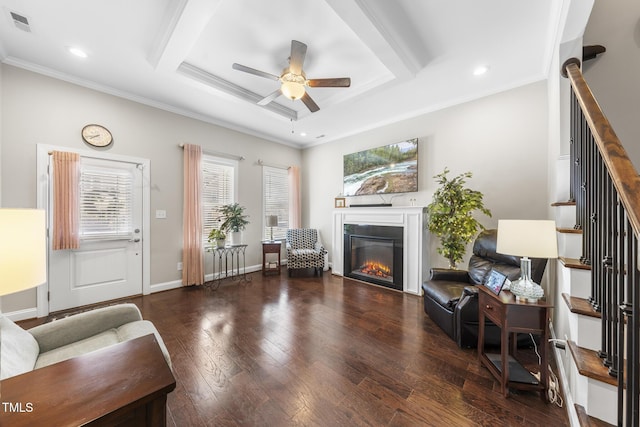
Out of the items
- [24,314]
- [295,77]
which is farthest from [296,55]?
[24,314]

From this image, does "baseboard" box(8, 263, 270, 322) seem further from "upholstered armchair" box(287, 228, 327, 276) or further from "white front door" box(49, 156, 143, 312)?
"upholstered armchair" box(287, 228, 327, 276)

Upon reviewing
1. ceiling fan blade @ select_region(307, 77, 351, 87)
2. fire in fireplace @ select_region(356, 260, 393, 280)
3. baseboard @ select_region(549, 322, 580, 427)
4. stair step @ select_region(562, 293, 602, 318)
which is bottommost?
baseboard @ select_region(549, 322, 580, 427)

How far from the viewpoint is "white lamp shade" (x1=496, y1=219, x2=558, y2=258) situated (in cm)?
164

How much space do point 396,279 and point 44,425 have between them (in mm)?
3827

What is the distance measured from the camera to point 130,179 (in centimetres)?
348

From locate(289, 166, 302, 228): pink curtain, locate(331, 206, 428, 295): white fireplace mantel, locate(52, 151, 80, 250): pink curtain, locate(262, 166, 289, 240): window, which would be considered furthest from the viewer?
locate(289, 166, 302, 228): pink curtain

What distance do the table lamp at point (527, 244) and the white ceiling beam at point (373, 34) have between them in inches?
76.6

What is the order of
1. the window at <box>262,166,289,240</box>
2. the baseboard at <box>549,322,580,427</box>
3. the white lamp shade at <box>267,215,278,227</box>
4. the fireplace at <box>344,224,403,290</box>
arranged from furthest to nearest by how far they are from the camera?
the window at <box>262,166,289,240</box>
the white lamp shade at <box>267,215,278,227</box>
the fireplace at <box>344,224,403,290</box>
the baseboard at <box>549,322,580,427</box>

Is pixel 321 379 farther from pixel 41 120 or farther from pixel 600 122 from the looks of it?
pixel 41 120

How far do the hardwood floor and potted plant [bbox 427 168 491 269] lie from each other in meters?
0.94

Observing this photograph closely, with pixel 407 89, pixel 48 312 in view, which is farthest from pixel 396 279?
pixel 48 312

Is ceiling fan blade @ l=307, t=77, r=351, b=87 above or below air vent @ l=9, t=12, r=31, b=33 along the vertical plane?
below

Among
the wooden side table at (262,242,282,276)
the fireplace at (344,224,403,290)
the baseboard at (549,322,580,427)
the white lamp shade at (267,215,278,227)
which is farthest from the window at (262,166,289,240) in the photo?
the baseboard at (549,322,580,427)

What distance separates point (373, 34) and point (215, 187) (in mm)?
3581
